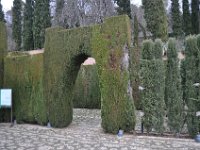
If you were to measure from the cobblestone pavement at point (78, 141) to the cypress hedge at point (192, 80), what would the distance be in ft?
1.75

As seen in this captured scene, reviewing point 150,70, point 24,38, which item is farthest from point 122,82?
point 24,38

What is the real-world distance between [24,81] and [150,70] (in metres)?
5.12

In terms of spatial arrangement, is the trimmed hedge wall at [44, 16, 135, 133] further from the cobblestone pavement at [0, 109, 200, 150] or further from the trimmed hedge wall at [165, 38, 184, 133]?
the trimmed hedge wall at [165, 38, 184, 133]

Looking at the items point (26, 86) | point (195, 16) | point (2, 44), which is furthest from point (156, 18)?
point (26, 86)

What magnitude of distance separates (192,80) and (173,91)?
24.6 inches

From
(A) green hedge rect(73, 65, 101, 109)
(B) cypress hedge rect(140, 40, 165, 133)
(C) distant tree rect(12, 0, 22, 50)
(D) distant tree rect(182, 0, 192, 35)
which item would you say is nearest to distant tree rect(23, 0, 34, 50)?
(C) distant tree rect(12, 0, 22, 50)

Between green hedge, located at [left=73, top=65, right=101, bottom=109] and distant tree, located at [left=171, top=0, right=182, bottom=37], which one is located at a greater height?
distant tree, located at [left=171, top=0, right=182, bottom=37]

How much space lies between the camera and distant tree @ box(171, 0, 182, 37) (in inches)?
1321

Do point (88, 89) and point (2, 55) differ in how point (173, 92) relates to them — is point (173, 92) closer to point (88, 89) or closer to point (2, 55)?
point (2, 55)

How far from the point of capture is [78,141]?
864 centimetres

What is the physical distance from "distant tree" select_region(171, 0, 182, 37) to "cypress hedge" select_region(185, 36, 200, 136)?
25.2 m

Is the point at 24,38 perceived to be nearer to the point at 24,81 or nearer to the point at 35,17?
the point at 35,17

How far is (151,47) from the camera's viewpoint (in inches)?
375

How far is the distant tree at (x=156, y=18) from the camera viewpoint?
26406mm
